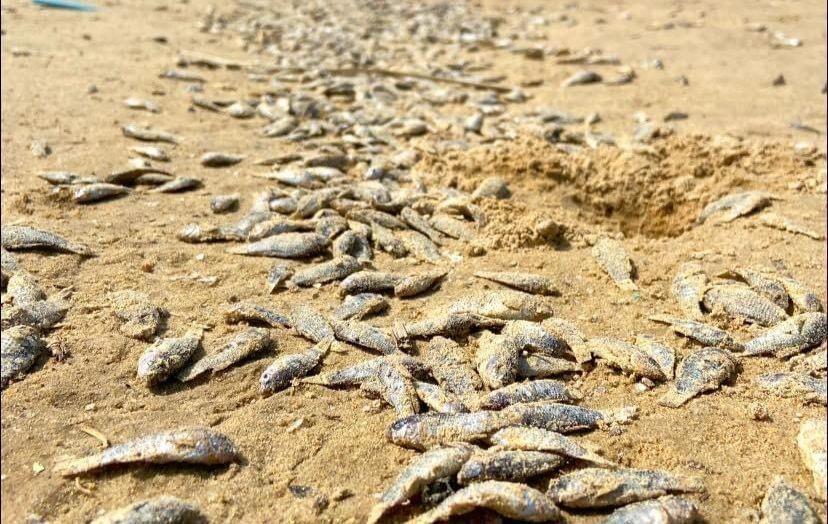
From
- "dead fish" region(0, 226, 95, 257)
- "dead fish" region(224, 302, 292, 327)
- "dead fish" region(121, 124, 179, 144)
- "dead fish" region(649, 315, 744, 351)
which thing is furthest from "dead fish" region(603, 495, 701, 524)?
"dead fish" region(121, 124, 179, 144)

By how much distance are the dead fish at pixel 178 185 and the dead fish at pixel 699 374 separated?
4.10 meters

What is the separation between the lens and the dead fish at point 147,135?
19.4ft

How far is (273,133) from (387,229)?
8.79 feet

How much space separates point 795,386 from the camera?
9.87ft

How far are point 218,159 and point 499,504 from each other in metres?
4.50

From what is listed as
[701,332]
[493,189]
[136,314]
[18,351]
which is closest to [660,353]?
[701,332]

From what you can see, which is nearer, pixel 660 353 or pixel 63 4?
pixel 660 353

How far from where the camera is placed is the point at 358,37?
38.9 feet

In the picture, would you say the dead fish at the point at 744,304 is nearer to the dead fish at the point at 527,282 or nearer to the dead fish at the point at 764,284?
the dead fish at the point at 764,284

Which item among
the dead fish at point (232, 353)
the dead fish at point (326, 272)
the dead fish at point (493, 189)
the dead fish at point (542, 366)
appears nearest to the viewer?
the dead fish at point (232, 353)

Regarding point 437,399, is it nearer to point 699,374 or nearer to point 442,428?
point 442,428

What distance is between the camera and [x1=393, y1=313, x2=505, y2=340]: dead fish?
11.1ft

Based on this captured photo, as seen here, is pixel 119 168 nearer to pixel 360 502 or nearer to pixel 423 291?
pixel 423 291

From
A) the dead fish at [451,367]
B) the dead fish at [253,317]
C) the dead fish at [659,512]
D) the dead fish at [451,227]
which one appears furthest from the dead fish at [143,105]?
the dead fish at [659,512]
